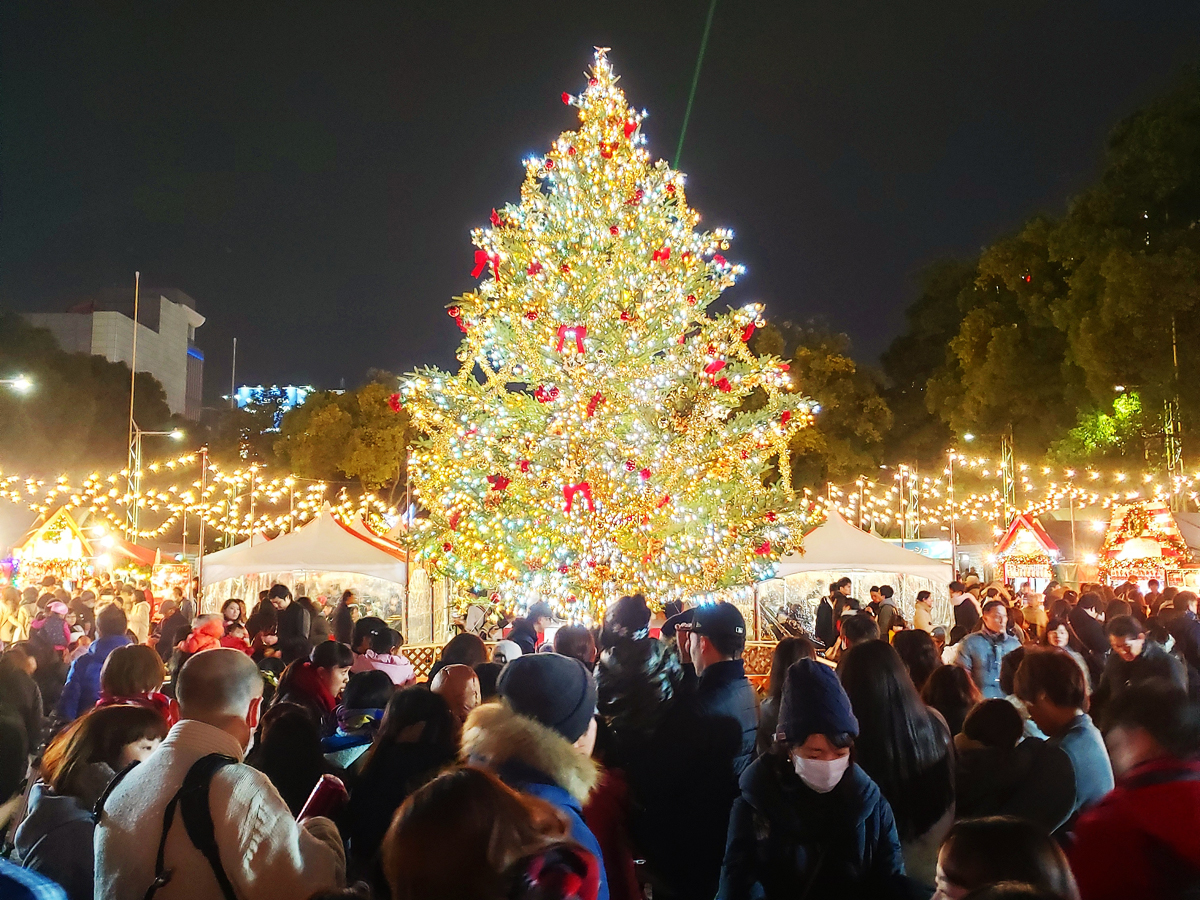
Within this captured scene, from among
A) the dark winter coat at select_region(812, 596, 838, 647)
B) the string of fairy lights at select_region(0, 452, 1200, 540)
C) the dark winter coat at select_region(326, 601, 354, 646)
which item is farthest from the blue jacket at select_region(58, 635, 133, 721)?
the string of fairy lights at select_region(0, 452, 1200, 540)

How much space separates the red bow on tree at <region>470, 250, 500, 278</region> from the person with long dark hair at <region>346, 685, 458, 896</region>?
11529 mm

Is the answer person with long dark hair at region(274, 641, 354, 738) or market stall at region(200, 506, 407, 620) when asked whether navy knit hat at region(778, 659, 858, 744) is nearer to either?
person with long dark hair at region(274, 641, 354, 738)

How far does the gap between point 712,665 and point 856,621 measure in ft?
9.29

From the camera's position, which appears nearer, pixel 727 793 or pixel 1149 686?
pixel 1149 686

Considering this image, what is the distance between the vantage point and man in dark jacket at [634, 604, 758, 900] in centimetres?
395

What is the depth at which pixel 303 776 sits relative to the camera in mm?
3930

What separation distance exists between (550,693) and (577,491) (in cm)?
1025

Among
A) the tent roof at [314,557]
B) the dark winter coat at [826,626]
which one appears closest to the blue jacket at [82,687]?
the dark winter coat at [826,626]

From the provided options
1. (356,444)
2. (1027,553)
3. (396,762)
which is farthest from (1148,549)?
(356,444)

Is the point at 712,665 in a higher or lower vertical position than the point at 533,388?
lower

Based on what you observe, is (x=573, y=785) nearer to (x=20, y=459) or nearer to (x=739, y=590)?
(x=739, y=590)

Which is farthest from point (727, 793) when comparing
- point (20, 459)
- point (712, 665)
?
point (20, 459)

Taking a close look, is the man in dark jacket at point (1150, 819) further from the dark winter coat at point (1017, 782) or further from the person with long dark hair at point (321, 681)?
the person with long dark hair at point (321, 681)

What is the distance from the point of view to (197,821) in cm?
253
